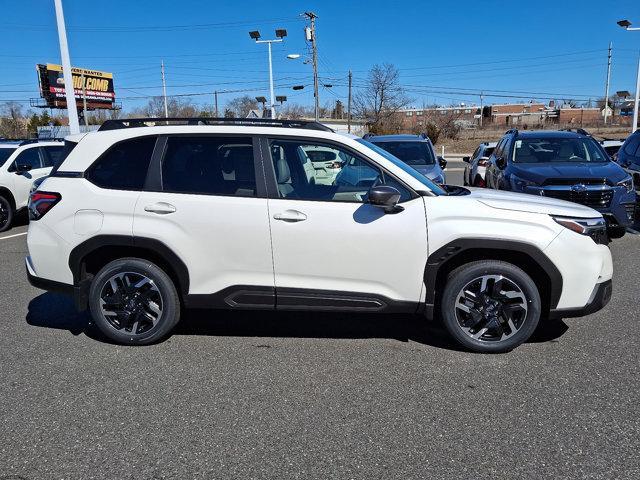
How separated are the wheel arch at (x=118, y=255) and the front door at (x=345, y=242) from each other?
0.83 metres

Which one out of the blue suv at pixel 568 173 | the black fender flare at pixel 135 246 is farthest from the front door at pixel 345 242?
the blue suv at pixel 568 173

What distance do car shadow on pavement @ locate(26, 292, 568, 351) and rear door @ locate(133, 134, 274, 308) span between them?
663 mm

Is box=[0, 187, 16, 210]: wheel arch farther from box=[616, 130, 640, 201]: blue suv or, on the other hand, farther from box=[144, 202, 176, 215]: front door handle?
box=[616, 130, 640, 201]: blue suv

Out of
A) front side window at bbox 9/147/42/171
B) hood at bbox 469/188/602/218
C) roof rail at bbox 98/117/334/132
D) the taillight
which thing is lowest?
hood at bbox 469/188/602/218

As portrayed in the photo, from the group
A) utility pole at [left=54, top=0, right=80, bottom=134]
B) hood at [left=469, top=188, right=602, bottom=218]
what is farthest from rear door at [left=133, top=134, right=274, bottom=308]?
utility pole at [left=54, top=0, right=80, bottom=134]

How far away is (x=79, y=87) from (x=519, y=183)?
66442 millimetres

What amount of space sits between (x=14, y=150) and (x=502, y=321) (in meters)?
10.8

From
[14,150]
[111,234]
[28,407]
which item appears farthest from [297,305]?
[14,150]

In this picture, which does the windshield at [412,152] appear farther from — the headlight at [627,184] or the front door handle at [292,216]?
the front door handle at [292,216]

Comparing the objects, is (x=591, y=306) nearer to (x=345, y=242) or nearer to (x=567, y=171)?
(x=345, y=242)

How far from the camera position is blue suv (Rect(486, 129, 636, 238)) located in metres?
7.59

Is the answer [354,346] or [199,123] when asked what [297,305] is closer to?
[354,346]

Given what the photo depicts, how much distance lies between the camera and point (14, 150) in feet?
36.4

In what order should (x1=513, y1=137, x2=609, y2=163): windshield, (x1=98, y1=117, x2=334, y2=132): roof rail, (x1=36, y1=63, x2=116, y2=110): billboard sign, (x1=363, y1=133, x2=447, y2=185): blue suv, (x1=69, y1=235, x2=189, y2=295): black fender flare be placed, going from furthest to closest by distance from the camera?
(x1=36, y1=63, x2=116, y2=110): billboard sign → (x1=363, y1=133, x2=447, y2=185): blue suv → (x1=513, y1=137, x2=609, y2=163): windshield → (x1=98, y1=117, x2=334, y2=132): roof rail → (x1=69, y1=235, x2=189, y2=295): black fender flare
